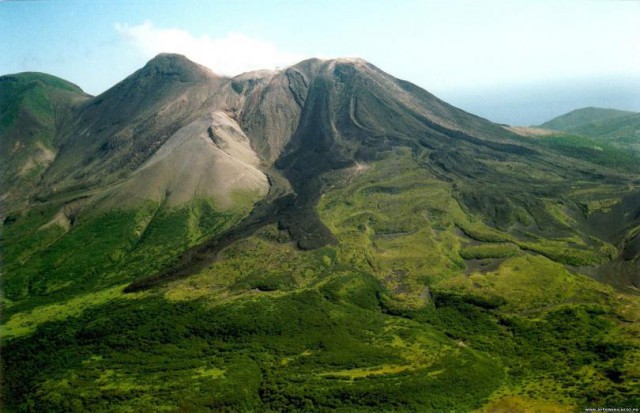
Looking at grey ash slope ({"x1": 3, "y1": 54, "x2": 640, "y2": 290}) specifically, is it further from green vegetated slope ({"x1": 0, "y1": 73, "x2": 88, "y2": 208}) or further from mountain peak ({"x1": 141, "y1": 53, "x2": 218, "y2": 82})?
green vegetated slope ({"x1": 0, "y1": 73, "x2": 88, "y2": 208})

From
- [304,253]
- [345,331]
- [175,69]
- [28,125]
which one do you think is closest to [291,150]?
[304,253]

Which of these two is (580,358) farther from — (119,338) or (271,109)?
(271,109)

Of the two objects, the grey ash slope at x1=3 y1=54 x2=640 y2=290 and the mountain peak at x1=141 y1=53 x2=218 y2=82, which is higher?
the mountain peak at x1=141 y1=53 x2=218 y2=82

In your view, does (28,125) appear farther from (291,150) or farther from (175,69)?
(291,150)

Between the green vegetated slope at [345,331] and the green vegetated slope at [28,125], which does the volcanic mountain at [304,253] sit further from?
the green vegetated slope at [28,125]

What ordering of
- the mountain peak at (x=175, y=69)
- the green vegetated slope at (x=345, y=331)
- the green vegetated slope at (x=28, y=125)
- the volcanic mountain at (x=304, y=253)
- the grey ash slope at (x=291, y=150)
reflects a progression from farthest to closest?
the mountain peak at (x=175, y=69), the green vegetated slope at (x=28, y=125), the grey ash slope at (x=291, y=150), the volcanic mountain at (x=304, y=253), the green vegetated slope at (x=345, y=331)

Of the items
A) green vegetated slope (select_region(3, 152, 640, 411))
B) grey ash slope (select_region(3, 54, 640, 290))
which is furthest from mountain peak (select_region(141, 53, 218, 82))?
green vegetated slope (select_region(3, 152, 640, 411))

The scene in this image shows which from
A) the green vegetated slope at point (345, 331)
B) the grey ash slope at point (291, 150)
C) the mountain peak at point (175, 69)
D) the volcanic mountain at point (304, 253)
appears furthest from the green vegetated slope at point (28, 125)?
the green vegetated slope at point (345, 331)

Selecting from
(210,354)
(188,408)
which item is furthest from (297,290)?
(188,408)
